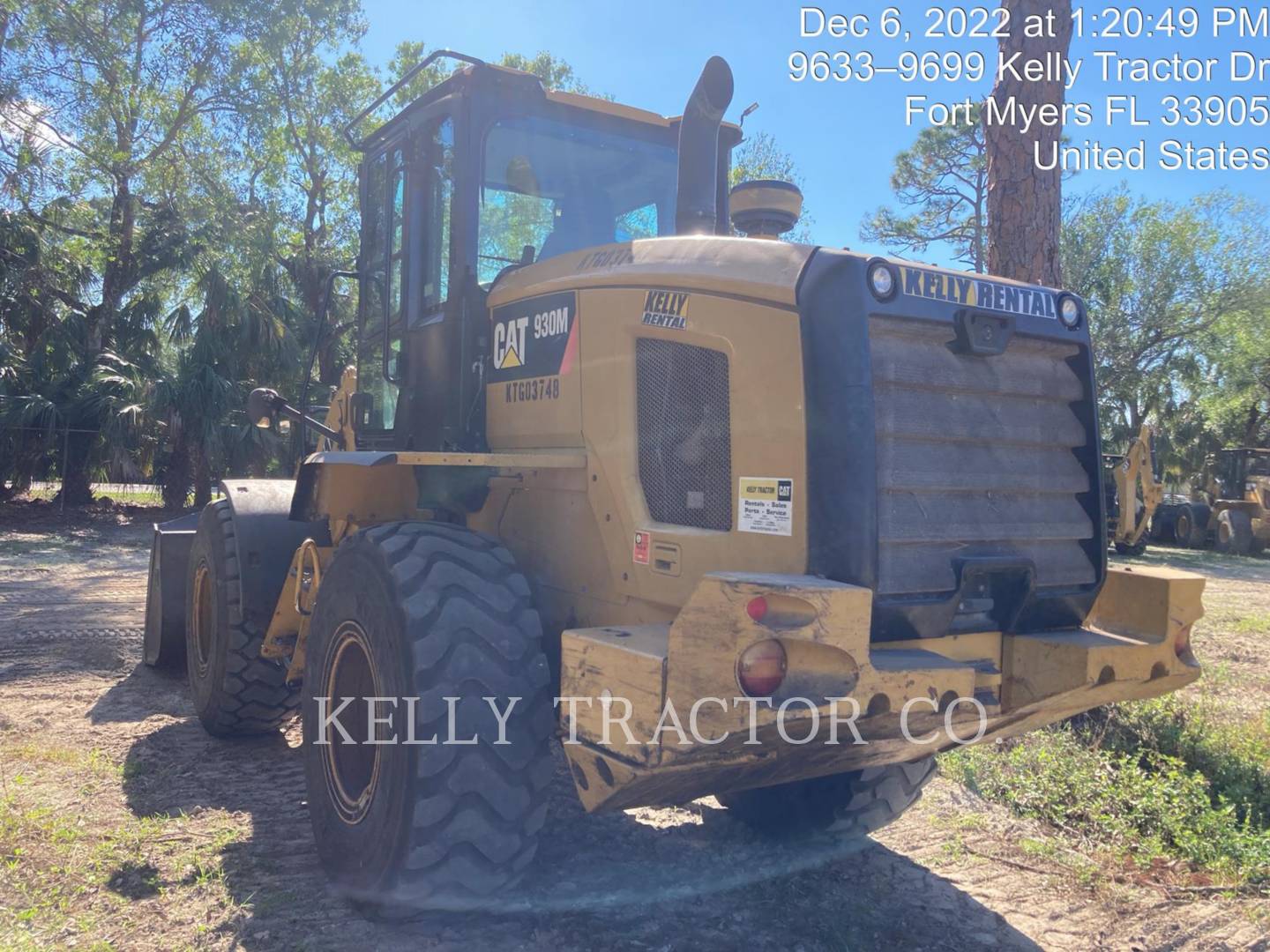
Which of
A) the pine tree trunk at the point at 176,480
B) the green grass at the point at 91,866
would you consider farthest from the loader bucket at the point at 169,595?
the pine tree trunk at the point at 176,480

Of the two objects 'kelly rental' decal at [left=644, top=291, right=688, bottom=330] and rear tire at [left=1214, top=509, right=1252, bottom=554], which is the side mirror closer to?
'kelly rental' decal at [left=644, top=291, right=688, bottom=330]

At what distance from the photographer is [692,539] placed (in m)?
3.35

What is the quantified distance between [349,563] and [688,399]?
1455mm

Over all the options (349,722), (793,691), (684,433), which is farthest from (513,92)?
(793,691)

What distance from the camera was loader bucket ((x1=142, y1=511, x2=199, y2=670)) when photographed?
22.4ft

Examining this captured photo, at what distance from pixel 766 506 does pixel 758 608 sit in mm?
575

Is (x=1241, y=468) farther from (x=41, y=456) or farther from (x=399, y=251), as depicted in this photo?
(x=41, y=456)

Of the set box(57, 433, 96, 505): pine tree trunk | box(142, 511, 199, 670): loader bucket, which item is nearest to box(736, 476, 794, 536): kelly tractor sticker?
box(142, 511, 199, 670): loader bucket

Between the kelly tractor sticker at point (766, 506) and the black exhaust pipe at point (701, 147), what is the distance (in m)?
1.25

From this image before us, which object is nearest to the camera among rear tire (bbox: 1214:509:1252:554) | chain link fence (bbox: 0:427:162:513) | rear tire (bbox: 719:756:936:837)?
rear tire (bbox: 719:756:936:837)

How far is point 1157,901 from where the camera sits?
4.03m

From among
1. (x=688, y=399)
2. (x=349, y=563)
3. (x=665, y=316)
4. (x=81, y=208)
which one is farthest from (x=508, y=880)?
(x=81, y=208)

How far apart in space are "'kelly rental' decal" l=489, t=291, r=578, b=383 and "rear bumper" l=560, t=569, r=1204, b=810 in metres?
1.32

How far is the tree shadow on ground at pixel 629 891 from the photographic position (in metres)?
3.46
